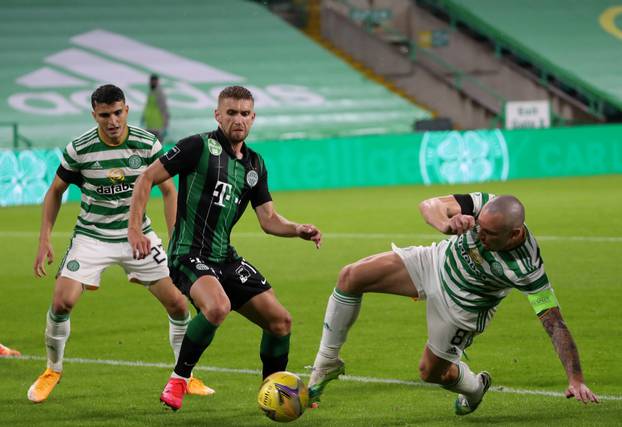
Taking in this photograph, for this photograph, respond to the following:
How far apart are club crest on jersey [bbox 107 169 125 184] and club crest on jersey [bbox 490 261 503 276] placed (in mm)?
2652

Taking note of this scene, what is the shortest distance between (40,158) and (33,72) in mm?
7838

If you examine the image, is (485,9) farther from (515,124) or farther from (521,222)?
(521,222)

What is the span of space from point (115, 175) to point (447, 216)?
8.12ft

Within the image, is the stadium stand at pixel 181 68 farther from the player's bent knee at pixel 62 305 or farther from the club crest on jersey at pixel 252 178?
the club crest on jersey at pixel 252 178

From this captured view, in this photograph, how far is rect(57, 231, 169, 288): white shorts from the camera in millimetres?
7680

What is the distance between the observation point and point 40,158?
23125mm

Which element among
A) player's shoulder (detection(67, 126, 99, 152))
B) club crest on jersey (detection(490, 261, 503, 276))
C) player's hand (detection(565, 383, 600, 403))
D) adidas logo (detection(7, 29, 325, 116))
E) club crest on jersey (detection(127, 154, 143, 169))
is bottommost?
player's hand (detection(565, 383, 600, 403))

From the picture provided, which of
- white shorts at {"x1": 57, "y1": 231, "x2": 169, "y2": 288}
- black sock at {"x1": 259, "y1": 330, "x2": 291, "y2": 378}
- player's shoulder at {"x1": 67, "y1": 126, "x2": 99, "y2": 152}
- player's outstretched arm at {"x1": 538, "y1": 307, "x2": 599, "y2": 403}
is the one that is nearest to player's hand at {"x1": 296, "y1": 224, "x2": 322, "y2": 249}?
black sock at {"x1": 259, "y1": 330, "x2": 291, "y2": 378}

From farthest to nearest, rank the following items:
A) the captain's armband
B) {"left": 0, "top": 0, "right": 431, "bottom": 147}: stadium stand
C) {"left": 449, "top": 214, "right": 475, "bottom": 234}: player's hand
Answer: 1. {"left": 0, "top": 0, "right": 431, "bottom": 147}: stadium stand
2. the captain's armband
3. {"left": 449, "top": 214, "right": 475, "bottom": 234}: player's hand

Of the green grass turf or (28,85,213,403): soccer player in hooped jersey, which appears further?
(28,85,213,403): soccer player in hooped jersey

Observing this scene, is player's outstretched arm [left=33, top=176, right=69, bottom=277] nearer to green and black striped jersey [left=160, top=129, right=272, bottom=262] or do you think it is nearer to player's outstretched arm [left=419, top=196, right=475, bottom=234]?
green and black striped jersey [left=160, top=129, right=272, bottom=262]

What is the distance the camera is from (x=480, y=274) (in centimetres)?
640

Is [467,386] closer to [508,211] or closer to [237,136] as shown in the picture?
[508,211]

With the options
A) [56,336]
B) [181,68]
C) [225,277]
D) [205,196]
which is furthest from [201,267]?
[181,68]
